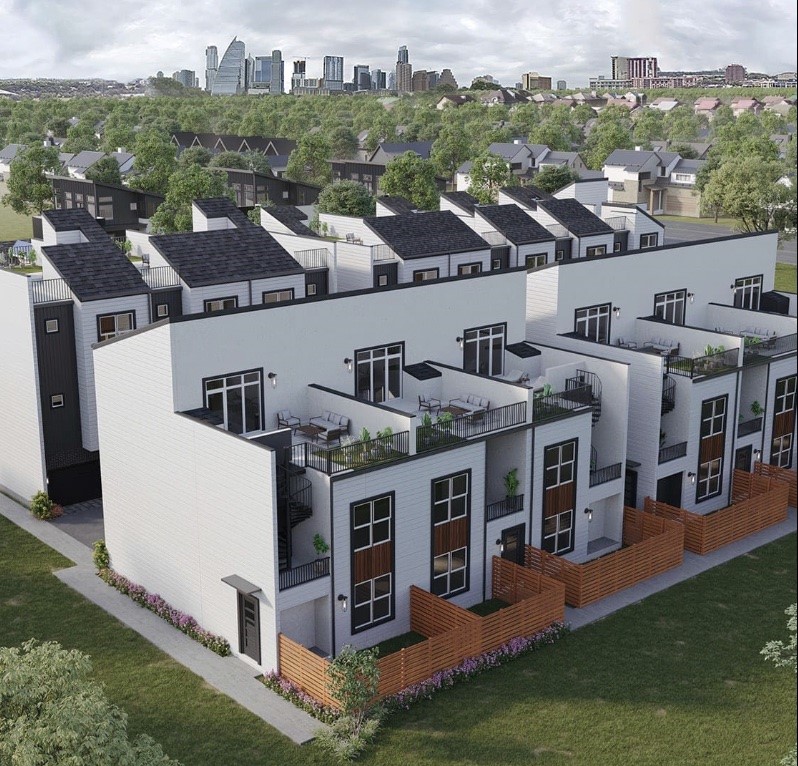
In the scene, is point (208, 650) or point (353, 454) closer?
point (353, 454)

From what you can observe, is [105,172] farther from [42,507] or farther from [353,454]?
[353,454]

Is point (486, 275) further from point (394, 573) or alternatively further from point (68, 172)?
point (68, 172)

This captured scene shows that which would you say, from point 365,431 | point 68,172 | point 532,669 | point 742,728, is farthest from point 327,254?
point 68,172

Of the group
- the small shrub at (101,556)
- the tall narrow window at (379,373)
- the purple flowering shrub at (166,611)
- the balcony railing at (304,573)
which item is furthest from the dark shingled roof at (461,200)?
the balcony railing at (304,573)

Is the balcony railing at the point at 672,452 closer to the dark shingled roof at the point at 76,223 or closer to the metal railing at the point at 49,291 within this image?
the metal railing at the point at 49,291

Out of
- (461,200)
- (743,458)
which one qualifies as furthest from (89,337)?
(461,200)

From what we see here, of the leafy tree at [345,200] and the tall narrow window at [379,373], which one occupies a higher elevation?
the leafy tree at [345,200]
